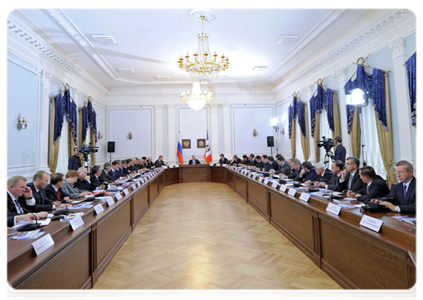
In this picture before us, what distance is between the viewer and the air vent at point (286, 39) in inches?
250

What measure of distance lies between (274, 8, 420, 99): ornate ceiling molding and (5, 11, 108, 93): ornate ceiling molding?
262 inches

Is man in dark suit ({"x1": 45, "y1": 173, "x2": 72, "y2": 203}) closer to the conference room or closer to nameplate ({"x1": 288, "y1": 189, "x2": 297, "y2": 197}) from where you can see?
the conference room

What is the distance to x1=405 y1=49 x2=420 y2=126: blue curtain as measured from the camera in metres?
4.23

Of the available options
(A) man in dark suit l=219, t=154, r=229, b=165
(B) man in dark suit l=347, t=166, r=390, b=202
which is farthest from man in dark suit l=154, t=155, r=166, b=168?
(B) man in dark suit l=347, t=166, r=390, b=202

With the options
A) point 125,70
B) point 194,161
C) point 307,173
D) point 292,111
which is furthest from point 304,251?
point 194,161

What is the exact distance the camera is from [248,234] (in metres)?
3.95

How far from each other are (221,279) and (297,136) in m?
7.47

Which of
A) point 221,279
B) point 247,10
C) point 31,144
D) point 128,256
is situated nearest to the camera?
point 221,279

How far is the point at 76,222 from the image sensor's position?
2.31 meters

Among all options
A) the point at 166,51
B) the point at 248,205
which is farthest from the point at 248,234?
the point at 166,51

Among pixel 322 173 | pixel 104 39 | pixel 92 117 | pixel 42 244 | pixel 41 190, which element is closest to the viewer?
pixel 42 244

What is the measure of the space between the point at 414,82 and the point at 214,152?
25.4 feet

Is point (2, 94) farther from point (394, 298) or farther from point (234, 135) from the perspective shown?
point (234, 135)

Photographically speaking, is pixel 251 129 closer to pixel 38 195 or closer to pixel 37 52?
pixel 37 52
